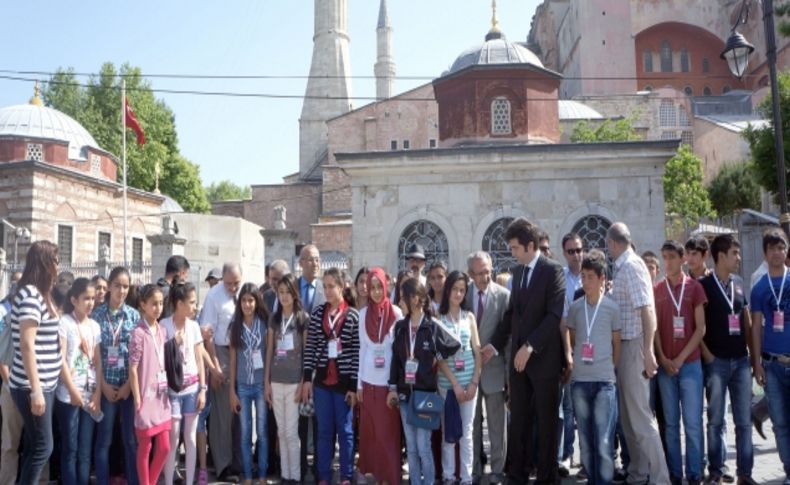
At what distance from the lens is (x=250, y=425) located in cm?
659

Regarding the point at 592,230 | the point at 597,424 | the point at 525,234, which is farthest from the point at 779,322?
the point at 592,230

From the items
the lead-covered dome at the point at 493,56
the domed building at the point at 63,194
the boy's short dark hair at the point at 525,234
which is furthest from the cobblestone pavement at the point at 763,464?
the domed building at the point at 63,194

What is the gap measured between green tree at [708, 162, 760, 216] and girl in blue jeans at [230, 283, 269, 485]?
1423 inches

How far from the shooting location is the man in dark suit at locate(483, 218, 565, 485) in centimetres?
580

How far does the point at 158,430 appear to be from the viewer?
18.7ft

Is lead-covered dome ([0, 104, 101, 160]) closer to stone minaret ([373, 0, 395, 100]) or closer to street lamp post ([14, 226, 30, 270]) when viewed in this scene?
street lamp post ([14, 226, 30, 270])

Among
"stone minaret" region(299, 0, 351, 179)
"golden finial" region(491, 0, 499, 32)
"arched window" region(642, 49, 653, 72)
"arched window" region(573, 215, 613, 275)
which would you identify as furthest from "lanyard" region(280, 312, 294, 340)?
"arched window" region(642, 49, 653, 72)

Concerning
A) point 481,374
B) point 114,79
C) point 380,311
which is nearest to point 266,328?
point 380,311

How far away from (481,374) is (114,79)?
45804 millimetres

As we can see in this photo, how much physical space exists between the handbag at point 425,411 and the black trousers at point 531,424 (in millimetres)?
714

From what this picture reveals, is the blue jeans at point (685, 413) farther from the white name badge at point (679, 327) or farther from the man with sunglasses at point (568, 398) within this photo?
the man with sunglasses at point (568, 398)

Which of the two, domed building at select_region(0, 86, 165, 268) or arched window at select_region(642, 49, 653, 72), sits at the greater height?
arched window at select_region(642, 49, 653, 72)

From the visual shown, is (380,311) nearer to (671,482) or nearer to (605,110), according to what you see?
(671,482)

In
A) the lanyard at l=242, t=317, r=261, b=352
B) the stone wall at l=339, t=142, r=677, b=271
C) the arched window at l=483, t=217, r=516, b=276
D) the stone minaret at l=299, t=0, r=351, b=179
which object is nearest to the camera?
the lanyard at l=242, t=317, r=261, b=352
